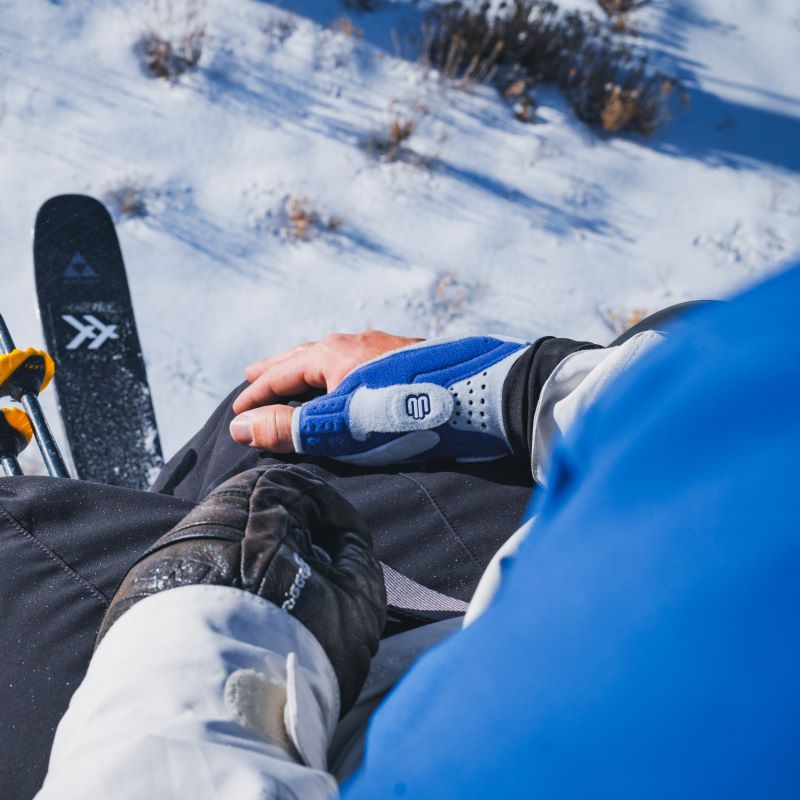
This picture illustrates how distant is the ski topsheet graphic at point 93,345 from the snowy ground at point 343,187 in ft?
1.23

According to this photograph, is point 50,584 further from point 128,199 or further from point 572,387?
point 128,199

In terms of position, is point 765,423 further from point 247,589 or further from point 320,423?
point 320,423

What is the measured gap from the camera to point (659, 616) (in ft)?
1.37

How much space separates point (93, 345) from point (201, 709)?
1.80m

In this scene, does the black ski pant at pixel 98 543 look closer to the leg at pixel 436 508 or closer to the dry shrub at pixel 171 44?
the leg at pixel 436 508

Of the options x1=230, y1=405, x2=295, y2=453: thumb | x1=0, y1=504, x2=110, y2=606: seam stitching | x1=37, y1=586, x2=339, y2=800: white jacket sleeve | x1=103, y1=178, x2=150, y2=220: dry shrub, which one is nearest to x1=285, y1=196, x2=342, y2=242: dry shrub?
x1=103, y1=178, x2=150, y2=220: dry shrub

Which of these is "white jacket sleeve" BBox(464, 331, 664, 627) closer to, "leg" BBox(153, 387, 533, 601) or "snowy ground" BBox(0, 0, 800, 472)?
"leg" BBox(153, 387, 533, 601)

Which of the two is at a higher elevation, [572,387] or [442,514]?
[572,387]

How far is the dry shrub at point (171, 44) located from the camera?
3.23m

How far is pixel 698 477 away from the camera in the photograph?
44cm

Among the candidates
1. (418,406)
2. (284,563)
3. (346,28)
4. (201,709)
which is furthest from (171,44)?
(201,709)

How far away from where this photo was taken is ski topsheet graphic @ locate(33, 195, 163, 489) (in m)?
2.11

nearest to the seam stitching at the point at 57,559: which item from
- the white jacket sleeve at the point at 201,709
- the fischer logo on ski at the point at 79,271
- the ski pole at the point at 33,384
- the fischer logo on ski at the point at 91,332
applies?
the white jacket sleeve at the point at 201,709

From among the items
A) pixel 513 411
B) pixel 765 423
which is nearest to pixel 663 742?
pixel 765 423
